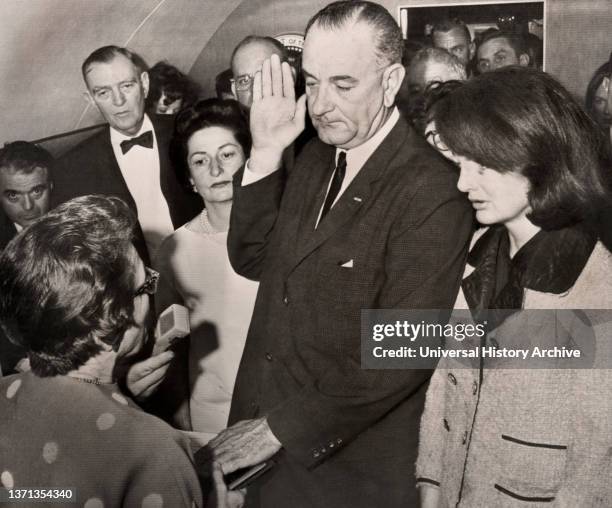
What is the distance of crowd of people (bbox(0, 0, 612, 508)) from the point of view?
162 cm

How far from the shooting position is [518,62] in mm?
1804

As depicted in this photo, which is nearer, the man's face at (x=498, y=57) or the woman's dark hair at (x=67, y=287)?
the woman's dark hair at (x=67, y=287)

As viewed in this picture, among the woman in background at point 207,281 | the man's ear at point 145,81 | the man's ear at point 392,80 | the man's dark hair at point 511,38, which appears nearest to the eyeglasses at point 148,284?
the woman in background at point 207,281

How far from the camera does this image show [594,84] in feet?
5.81

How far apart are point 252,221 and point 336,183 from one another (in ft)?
0.79

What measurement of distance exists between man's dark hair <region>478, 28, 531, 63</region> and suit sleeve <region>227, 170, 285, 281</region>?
2.04 feet

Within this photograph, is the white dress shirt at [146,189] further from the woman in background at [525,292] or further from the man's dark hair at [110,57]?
the woman in background at [525,292]

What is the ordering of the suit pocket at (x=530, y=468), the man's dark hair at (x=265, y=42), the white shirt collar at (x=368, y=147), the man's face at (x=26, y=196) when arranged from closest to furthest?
the suit pocket at (x=530, y=468), the white shirt collar at (x=368, y=147), the man's dark hair at (x=265, y=42), the man's face at (x=26, y=196)

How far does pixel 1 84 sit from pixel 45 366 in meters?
0.91

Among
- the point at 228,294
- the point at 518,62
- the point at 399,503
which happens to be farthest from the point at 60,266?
the point at 518,62

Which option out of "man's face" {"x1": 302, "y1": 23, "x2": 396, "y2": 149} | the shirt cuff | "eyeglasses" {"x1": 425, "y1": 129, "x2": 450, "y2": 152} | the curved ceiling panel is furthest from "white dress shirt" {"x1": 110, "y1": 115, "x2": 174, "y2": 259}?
"eyeglasses" {"x1": 425, "y1": 129, "x2": 450, "y2": 152}

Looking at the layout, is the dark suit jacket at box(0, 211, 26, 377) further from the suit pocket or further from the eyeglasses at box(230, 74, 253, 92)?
the suit pocket

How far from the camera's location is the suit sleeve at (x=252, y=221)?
1.86 meters

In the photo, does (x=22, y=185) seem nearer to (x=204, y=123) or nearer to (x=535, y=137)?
(x=204, y=123)
